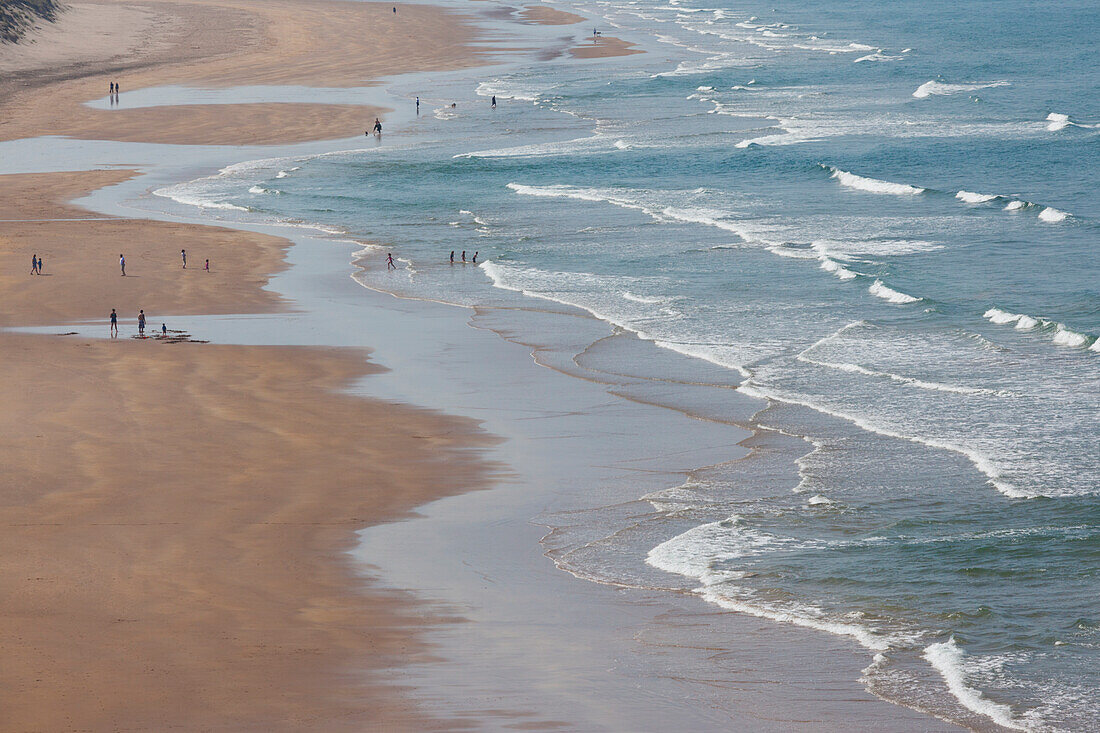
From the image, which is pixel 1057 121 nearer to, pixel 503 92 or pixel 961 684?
pixel 503 92

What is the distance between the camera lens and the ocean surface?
17.0 meters

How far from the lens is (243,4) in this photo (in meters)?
133

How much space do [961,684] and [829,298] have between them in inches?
831

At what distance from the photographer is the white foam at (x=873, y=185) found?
165 ft

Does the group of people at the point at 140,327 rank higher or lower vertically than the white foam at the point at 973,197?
lower

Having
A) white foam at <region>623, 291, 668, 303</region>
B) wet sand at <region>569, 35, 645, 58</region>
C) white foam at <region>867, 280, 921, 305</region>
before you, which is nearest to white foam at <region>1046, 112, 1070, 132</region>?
white foam at <region>867, 280, 921, 305</region>

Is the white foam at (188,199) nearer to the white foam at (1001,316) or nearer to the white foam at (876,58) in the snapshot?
the white foam at (1001,316)

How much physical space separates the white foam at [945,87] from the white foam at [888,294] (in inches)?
1855

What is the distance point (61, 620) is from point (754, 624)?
838 cm

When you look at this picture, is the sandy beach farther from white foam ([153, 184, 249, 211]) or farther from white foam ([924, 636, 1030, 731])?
white foam ([153, 184, 249, 211])

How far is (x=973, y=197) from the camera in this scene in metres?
48.4

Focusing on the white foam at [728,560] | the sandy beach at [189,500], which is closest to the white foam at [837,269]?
the sandy beach at [189,500]

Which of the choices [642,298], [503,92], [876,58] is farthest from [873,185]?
[876,58]

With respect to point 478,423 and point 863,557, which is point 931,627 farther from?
point 478,423
